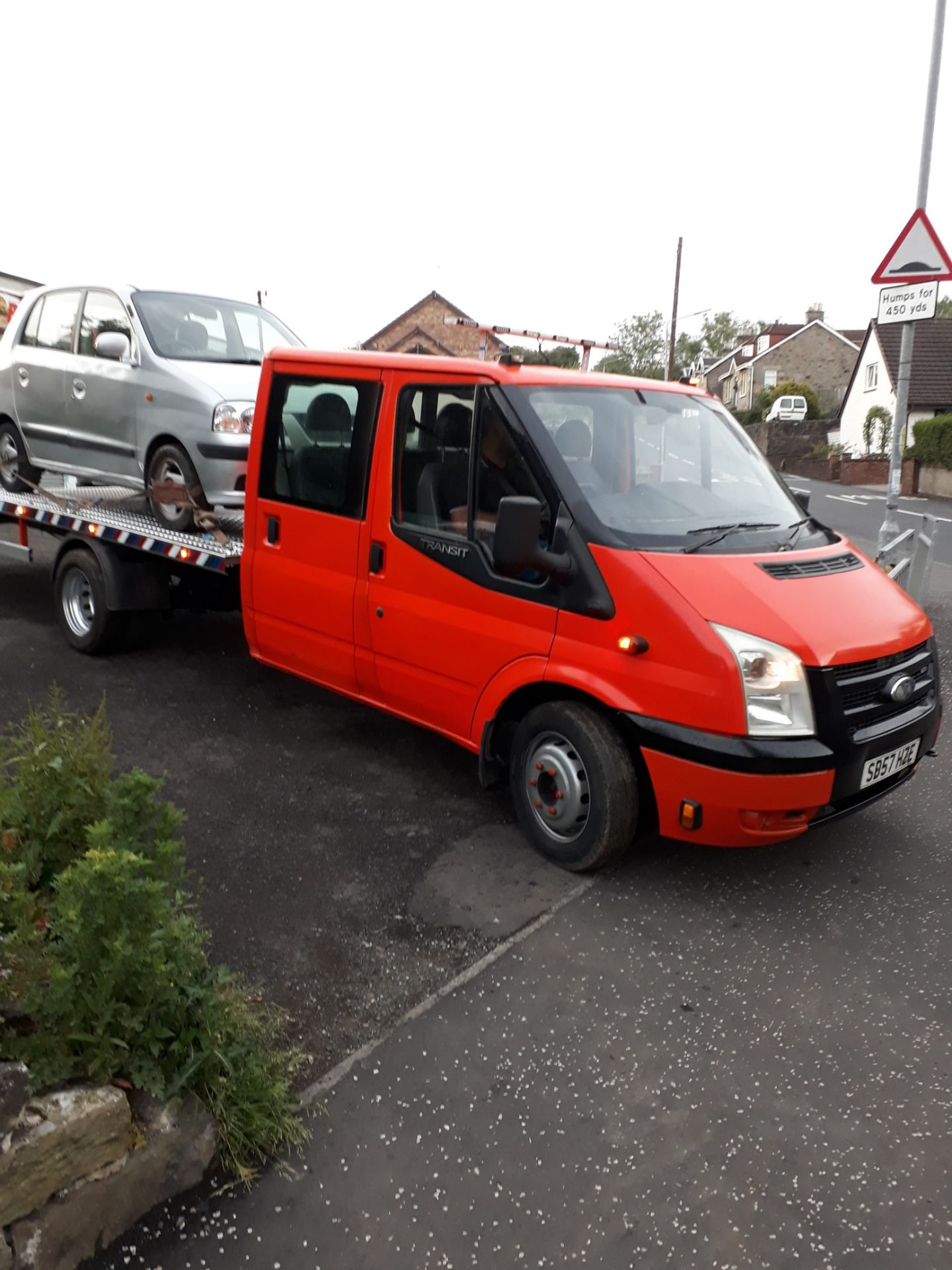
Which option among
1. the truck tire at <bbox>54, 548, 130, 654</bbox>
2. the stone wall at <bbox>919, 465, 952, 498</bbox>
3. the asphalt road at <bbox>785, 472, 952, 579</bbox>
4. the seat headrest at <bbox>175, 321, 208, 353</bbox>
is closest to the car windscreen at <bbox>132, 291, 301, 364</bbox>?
→ the seat headrest at <bbox>175, 321, 208, 353</bbox>

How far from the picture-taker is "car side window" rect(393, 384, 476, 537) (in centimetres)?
482

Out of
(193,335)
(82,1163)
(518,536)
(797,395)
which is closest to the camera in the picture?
(82,1163)

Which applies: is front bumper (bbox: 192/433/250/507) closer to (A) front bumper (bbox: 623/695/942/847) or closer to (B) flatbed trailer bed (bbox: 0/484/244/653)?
(B) flatbed trailer bed (bbox: 0/484/244/653)

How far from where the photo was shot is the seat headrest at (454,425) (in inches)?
189

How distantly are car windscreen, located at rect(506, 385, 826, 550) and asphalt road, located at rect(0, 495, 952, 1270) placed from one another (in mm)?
1503

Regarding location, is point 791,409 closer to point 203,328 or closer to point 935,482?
point 935,482

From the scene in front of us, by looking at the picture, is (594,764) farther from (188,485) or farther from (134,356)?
(134,356)

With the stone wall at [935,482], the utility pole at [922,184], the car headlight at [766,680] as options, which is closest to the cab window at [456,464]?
the car headlight at [766,680]

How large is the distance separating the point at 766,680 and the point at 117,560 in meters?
4.78

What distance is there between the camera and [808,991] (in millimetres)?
3781

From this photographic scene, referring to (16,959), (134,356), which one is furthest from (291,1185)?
(134,356)

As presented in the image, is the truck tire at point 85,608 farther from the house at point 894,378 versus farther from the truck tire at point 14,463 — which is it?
the house at point 894,378

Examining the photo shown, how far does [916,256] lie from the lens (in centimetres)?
839

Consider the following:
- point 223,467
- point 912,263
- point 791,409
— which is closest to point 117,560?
point 223,467
